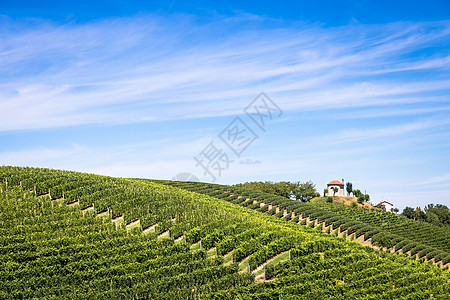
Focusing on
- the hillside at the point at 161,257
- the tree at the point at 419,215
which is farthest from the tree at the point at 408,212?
the hillside at the point at 161,257

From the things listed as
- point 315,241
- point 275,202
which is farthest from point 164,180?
point 315,241

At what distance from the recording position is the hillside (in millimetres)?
17594

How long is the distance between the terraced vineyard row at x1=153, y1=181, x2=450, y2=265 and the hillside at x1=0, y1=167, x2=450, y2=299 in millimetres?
16181

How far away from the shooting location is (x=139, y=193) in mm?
29969

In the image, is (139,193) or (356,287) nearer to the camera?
(356,287)

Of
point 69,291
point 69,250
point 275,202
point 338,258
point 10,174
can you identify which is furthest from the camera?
point 275,202

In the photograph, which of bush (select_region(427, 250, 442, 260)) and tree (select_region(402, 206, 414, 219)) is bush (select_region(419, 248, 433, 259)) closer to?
bush (select_region(427, 250, 442, 260))

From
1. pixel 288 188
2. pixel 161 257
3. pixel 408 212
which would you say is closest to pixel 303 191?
pixel 288 188

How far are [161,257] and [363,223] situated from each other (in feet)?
114

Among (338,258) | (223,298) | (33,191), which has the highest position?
(33,191)

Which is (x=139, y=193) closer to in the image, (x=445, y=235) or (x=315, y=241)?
(x=315, y=241)

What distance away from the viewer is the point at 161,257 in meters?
19.7

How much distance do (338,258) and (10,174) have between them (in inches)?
1029

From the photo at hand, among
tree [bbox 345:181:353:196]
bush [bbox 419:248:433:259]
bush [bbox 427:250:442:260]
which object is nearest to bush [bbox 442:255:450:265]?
bush [bbox 427:250:442:260]
